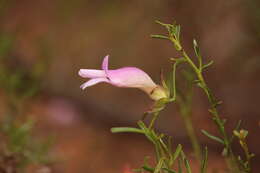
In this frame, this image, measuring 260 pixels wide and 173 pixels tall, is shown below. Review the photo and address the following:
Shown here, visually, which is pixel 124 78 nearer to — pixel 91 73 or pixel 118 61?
pixel 91 73

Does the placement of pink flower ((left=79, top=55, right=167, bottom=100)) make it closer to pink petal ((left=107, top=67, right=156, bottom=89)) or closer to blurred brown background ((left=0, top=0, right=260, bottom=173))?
pink petal ((left=107, top=67, right=156, bottom=89))

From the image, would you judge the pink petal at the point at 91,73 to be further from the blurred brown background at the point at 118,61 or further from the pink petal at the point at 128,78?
the blurred brown background at the point at 118,61

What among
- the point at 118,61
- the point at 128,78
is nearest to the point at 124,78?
the point at 128,78

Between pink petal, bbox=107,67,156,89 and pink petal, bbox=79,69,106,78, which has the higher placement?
pink petal, bbox=79,69,106,78

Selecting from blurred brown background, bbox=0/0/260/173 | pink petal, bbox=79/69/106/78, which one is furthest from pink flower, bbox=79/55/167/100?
blurred brown background, bbox=0/0/260/173

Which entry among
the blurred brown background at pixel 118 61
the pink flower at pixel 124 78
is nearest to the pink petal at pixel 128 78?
the pink flower at pixel 124 78

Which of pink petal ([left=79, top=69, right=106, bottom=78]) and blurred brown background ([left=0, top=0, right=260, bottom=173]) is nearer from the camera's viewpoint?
pink petal ([left=79, top=69, right=106, bottom=78])

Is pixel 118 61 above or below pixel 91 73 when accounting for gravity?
above
